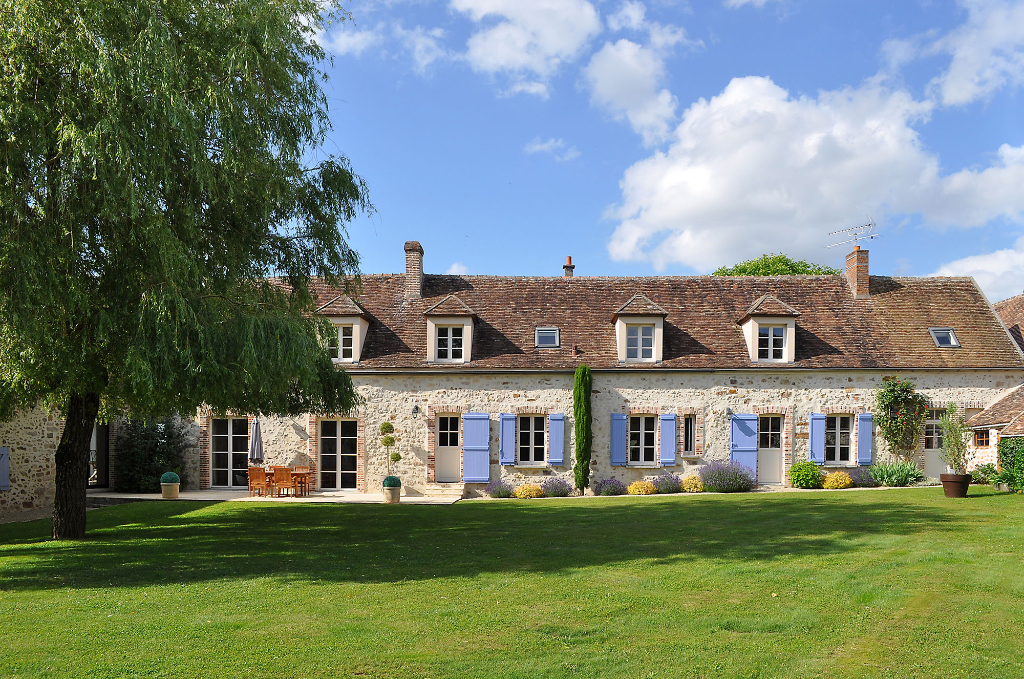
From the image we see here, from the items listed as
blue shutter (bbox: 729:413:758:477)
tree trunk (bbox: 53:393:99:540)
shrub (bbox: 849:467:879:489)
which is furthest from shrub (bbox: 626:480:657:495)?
tree trunk (bbox: 53:393:99:540)

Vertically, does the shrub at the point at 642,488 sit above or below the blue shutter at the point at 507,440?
below

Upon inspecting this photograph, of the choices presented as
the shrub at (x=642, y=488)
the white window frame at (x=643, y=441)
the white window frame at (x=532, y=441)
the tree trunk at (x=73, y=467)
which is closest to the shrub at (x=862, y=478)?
the white window frame at (x=643, y=441)

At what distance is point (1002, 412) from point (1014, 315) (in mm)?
6033

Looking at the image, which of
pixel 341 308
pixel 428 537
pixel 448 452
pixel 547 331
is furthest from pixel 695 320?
pixel 428 537

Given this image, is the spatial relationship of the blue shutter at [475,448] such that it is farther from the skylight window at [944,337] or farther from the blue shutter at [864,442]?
the skylight window at [944,337]

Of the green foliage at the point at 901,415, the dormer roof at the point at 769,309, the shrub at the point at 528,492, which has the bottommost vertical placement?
the shrub at the point at 528,492

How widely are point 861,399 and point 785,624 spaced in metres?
13.4

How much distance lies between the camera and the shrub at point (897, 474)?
1709 cm

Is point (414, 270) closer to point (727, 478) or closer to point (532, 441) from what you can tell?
point (532, 441)

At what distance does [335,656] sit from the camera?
207 inches

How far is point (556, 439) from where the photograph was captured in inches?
690

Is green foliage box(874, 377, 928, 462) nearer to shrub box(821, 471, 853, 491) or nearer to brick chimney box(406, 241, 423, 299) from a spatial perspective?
shrub box(821, 471, 853, 491)

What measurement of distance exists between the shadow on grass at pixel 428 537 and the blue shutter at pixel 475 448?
2.72 m

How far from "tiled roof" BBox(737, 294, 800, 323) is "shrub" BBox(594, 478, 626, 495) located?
520cm
